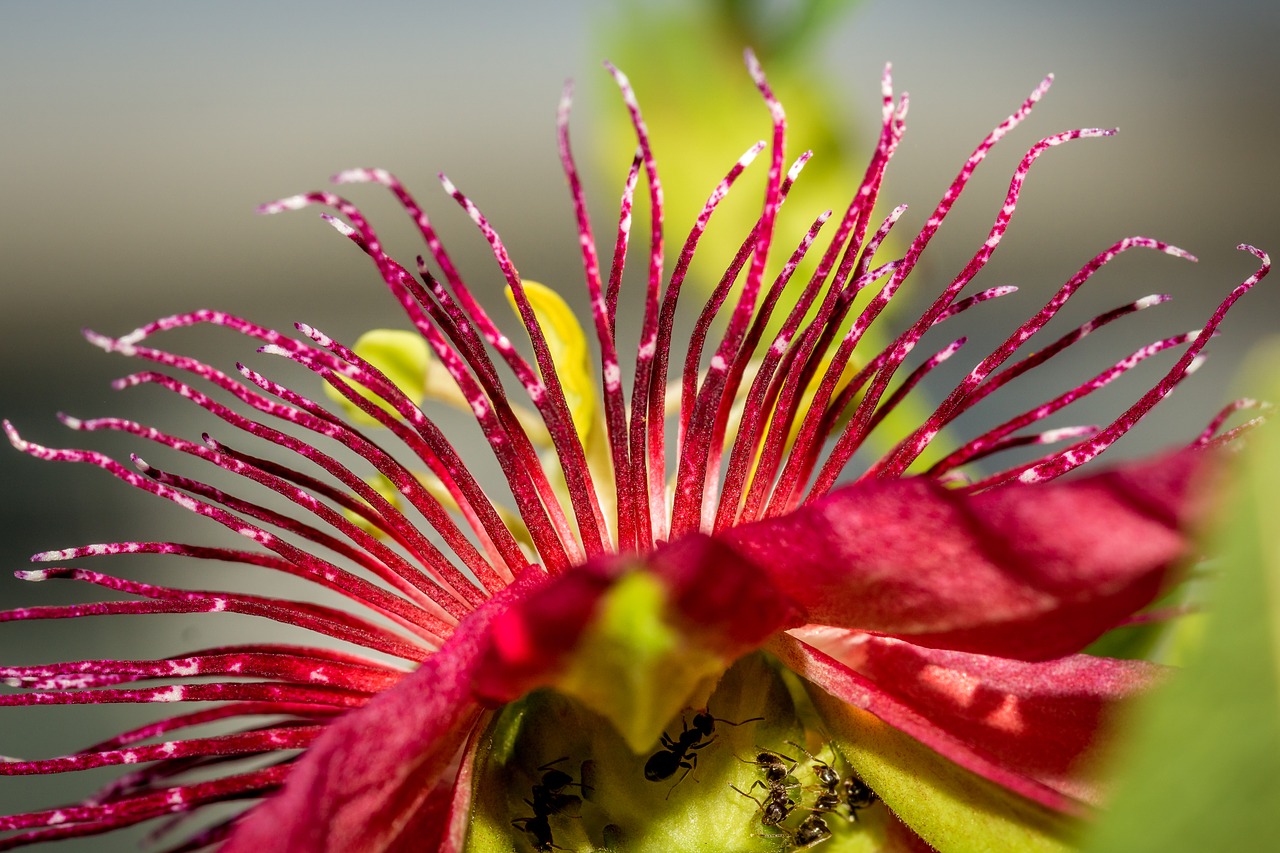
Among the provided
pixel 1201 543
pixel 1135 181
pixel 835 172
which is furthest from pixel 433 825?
pixel 1135 181

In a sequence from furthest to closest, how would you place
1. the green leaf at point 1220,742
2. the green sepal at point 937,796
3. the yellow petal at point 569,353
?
the yellow petal at point 569,353 → the green sepal at point 937,796 → the green leaf at point 1220,742

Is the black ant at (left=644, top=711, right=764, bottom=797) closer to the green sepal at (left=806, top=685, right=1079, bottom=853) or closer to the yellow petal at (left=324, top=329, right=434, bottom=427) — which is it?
the green sepal at (left=806, top=685, right=1079, bottom=853)

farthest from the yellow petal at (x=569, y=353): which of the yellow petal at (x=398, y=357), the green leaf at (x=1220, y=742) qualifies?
the green leaf at (x=1220, y=742)

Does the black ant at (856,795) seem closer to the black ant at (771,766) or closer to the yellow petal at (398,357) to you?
the black ant at (771,766)

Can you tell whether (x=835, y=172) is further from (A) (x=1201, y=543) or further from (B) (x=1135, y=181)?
(B) (x=1135, y=181)

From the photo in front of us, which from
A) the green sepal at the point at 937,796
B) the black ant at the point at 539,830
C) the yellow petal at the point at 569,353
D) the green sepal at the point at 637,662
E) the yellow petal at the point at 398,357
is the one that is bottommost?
the green sepal at the point at 937,796

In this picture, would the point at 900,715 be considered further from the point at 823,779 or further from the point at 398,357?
the point at 398,357

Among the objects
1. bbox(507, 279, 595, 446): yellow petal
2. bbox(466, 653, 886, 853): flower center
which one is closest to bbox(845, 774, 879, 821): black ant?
bbox(466, 653, 886, 853): flower center
